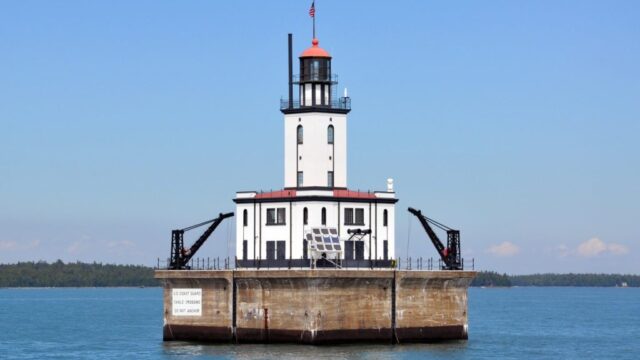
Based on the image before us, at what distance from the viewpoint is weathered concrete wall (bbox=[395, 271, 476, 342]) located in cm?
8269

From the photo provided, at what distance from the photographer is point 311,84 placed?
89.1m

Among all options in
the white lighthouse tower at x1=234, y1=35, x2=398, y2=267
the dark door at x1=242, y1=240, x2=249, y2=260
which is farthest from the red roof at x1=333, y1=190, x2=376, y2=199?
the dark door at x1=242, y1=240, x2=249, y2=260

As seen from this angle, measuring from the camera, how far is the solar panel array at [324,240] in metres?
83.2

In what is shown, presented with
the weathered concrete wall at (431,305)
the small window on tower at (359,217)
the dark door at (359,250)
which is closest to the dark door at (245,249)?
the dark door at (359,250)

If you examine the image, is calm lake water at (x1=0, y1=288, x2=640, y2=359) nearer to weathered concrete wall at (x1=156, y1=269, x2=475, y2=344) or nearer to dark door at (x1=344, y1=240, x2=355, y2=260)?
weathered concrete wall at (x1=156, y1=269, x2=475, y2=344)

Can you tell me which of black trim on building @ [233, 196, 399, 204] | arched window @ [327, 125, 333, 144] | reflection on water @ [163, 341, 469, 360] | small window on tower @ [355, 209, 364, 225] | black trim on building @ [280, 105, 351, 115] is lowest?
reflection on water @ [163, 341, 469, 360]

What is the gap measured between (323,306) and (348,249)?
21.8 ft

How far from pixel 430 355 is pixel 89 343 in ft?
88.8

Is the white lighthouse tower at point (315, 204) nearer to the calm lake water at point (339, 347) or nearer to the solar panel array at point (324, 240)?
the solar panel array at point (324, 240)

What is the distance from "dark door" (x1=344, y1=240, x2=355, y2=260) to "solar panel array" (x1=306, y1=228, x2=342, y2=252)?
1.26 meters

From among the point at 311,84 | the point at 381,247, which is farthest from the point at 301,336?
the point at 311,84

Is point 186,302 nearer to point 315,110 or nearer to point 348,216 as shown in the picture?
point 348,216

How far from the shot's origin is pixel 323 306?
3145 inches

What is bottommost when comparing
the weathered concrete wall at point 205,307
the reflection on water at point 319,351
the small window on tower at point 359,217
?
the reflection on water at point 319,351
